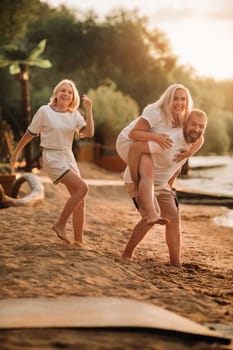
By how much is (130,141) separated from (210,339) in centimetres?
266

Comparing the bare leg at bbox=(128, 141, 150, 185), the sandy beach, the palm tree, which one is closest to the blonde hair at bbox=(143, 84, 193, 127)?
the bare leg at bbox=(128, 141, 150, 185)

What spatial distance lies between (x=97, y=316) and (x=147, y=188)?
6.54ft

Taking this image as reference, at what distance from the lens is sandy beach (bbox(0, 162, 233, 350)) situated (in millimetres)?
4223

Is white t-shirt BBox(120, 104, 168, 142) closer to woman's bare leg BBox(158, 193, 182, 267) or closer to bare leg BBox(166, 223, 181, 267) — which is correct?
woman's bare leg BBox(158, 193, 182, 267)

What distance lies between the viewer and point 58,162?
6.43 meters

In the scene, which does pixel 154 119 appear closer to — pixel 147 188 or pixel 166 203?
pixel 147 188

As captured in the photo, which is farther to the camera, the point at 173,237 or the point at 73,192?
the point at 73,192

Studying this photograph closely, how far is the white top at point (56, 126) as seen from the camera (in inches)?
255

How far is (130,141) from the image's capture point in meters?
5.99

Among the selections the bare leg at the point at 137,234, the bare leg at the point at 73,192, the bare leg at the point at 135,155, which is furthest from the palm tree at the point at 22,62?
the bare leg at the point at 135,155

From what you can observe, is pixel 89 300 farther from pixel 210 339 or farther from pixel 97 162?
pixel 97 162

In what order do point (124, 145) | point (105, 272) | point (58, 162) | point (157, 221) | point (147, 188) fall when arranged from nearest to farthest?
1. point (105, 272)
2. point (157, 221)
3. point (147, 188)
4. point (124, 145)
5. point (58, 162)

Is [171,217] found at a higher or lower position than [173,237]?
higher

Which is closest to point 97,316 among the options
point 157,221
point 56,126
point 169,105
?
point 157,221
